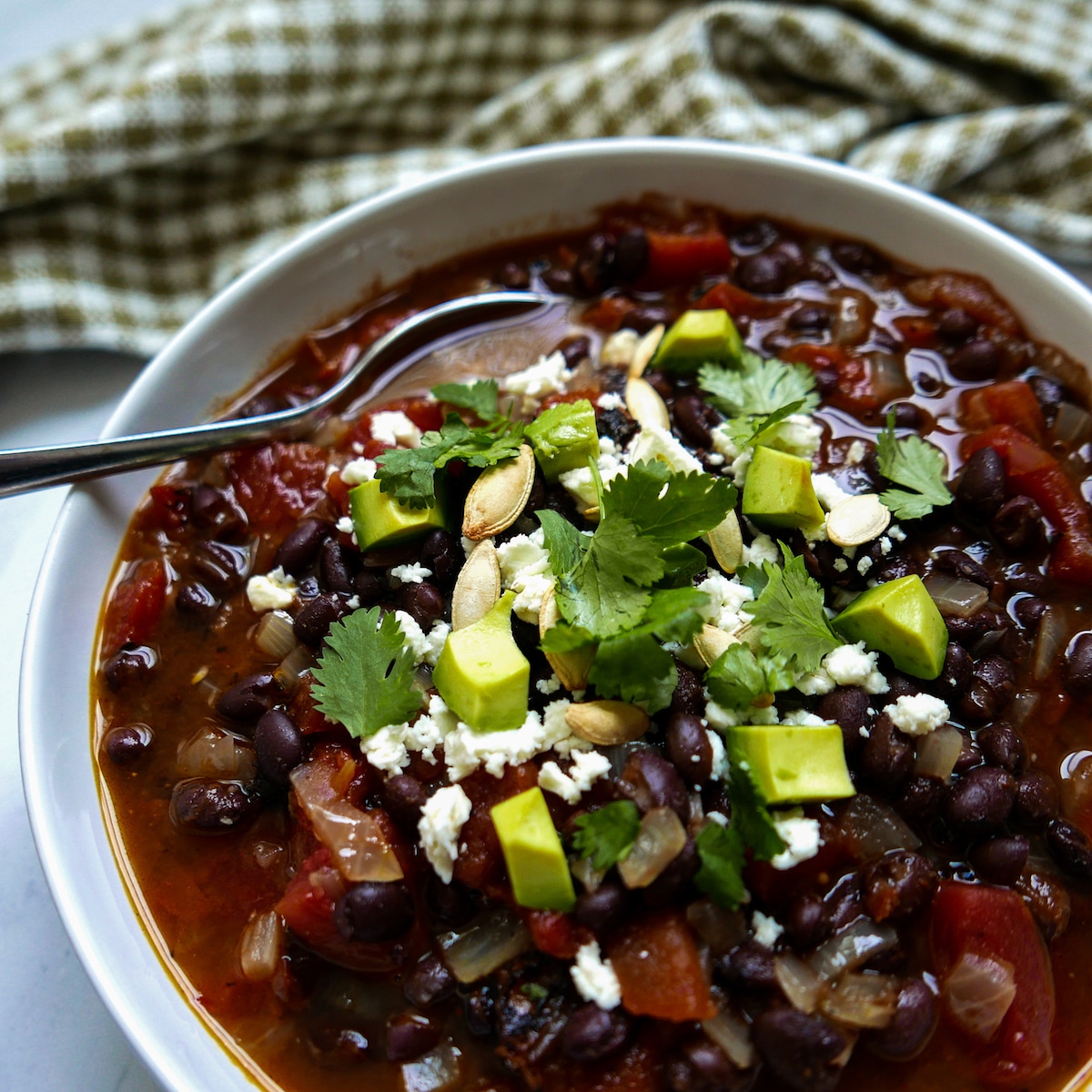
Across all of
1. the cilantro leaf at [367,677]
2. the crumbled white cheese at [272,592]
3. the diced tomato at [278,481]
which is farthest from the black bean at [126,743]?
the diced tomato at [278,481]

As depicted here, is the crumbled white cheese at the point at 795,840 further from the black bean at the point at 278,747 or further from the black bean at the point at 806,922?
the black bean at the point at 278,747

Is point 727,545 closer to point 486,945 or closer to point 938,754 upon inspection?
point 938,754

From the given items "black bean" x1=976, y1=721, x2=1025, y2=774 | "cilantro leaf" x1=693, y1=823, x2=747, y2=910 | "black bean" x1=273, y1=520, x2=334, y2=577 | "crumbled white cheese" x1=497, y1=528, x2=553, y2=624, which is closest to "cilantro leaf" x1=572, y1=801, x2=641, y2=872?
"cilantro leaf" x1=693, y1=823, x2=747, y2=910

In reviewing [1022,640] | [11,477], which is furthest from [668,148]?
[11,477]

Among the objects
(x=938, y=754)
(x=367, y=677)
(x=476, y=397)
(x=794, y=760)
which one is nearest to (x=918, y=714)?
(x=938, y=754)

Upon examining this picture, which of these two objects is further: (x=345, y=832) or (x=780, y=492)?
(x=780, y=492)
